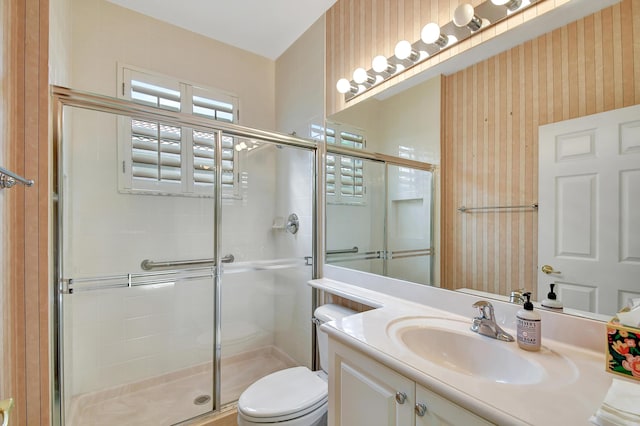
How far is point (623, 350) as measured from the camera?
2.30 ft

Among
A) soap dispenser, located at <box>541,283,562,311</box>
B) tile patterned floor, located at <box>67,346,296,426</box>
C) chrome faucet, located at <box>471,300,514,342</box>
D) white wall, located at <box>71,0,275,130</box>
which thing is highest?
white wall, located at <box>71,0,275,130</box>

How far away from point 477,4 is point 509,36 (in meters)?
0.21

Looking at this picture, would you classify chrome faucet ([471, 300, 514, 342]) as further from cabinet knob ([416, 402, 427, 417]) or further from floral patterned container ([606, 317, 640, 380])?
cabinet knob ([416, 402, 427, 417])

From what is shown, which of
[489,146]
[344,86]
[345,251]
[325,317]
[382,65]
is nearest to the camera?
[489,146]

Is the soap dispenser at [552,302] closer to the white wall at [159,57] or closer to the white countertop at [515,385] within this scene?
the white countertop at [515,385]

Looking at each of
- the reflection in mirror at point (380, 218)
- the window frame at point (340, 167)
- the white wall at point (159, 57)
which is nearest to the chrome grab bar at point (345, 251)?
the reflection in mirror at point (380, 218)

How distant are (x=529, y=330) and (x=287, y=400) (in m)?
1.04

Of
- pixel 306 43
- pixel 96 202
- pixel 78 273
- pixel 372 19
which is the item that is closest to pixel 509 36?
pixel 372 19

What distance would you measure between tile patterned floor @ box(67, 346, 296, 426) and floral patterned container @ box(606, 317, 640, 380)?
6.27ft

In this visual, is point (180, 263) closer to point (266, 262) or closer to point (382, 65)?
point (266, 262)

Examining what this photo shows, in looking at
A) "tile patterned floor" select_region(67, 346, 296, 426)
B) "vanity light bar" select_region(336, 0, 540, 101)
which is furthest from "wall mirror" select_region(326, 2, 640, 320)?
"tile patterned floor" select_region(67, 346, 296, 426)

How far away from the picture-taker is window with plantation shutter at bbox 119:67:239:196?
6.35ft

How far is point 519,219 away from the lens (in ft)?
3.39

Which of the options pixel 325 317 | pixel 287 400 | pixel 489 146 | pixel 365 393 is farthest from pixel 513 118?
pixel 287 400
